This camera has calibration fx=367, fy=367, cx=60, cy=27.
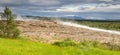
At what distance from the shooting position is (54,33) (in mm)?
60219

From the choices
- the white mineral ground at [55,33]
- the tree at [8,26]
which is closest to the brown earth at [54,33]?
the white mineral ground at [55,33]

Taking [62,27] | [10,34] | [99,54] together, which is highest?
[99,54]

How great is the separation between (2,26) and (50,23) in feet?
65.8

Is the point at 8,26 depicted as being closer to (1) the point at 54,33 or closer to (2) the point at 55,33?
(1) the point at 54,33

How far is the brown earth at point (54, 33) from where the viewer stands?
180ft

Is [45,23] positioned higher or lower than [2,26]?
lower

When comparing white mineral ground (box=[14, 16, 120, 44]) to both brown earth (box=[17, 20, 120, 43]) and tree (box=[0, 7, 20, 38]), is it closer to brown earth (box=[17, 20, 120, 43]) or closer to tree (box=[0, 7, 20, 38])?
brown earth (box=[17, 20, 120, 43])

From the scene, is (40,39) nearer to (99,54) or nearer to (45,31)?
(45,31)

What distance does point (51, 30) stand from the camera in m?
63.6

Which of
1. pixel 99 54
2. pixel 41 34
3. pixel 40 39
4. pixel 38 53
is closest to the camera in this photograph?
pixel 38 53

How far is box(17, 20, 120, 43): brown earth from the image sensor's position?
54.9m

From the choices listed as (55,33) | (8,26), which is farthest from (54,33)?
(8,26)

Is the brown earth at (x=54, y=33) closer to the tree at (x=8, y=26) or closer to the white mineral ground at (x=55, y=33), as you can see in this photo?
the white mineral ground at (x=55, y=33)

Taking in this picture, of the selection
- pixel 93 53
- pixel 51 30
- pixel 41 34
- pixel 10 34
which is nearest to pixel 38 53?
Result: pixel 93 53
